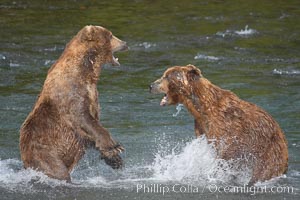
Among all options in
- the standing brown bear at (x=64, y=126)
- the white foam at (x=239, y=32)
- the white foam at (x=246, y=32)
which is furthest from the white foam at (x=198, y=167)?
the white foam at (x=246, y=32)

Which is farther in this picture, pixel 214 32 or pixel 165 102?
pixel 214 32

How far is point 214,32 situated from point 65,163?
35.3ft

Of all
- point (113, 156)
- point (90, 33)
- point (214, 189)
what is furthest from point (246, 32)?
point (214, 189)

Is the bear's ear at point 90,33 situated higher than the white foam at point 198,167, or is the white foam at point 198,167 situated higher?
the bear's ear at point 90,33

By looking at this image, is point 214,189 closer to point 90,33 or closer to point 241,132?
point 241,132

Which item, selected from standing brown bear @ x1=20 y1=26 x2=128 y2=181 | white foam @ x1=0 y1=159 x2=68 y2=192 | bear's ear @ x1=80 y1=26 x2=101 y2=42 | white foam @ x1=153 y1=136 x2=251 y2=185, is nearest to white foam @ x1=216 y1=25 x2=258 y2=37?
white foam @ x1=153 y1=136 x2=251 y2=185

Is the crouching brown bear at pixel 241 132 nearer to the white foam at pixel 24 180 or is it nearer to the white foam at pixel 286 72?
the white foam at pixel 24 180

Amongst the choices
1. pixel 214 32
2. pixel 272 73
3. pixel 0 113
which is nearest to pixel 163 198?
pixel 0 113

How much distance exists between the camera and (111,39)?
39.1 feet

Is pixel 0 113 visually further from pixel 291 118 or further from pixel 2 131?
pixel 291 118

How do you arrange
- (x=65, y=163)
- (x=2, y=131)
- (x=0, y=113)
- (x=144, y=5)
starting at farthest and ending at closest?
(x=144, y=5) → (x=0, y=113) → (x=2, y=131) → (x=65, y=163)

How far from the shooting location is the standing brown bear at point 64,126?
11172mm

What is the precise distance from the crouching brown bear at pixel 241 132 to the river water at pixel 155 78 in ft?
0.52

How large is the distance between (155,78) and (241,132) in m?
6.17
